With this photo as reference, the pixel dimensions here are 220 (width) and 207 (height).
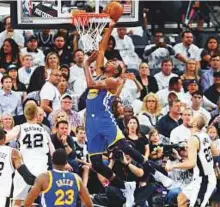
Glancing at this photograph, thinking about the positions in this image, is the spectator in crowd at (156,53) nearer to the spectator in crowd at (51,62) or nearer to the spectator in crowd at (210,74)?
the spectator in crowd at (210,74)

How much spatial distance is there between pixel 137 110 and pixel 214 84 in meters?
2.01

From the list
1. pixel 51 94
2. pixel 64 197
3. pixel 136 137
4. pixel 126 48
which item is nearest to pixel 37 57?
pixel 51 94

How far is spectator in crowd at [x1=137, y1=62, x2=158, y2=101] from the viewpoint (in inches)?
795

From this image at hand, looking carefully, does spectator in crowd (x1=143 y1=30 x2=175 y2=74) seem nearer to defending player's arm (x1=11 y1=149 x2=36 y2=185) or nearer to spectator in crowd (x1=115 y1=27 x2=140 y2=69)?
spectator in crowd (x1=115 y1=27 x2=140 y2=69)

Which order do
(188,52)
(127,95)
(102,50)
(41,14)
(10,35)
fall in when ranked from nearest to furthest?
(102,50)
(41,14)
(127,95)
(10,35)
(188,52)

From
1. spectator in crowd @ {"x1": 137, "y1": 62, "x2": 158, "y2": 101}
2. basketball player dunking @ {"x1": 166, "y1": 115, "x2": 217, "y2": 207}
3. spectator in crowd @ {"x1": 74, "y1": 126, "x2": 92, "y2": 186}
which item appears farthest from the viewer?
spectator in crowd @ {"x1": 137, "y1": 62, "x2": 158, "y2": 101}

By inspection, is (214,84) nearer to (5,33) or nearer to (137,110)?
(137,110)

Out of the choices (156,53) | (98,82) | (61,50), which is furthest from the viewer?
(156,53)

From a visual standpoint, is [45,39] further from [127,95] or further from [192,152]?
[192,152]

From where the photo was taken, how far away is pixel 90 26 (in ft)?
55.1

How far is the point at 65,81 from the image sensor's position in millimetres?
19344

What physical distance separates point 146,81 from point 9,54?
104 inches

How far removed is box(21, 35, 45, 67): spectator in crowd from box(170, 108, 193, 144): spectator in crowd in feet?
11.5

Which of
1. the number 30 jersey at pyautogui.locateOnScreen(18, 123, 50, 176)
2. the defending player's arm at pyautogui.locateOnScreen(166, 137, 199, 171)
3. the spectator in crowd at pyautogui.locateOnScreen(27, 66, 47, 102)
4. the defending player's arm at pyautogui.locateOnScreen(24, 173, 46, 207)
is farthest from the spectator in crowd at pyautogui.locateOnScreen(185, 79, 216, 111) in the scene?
the defending player's arm at pyautogui.locateOnScreen(24, 173, 46, 207)
